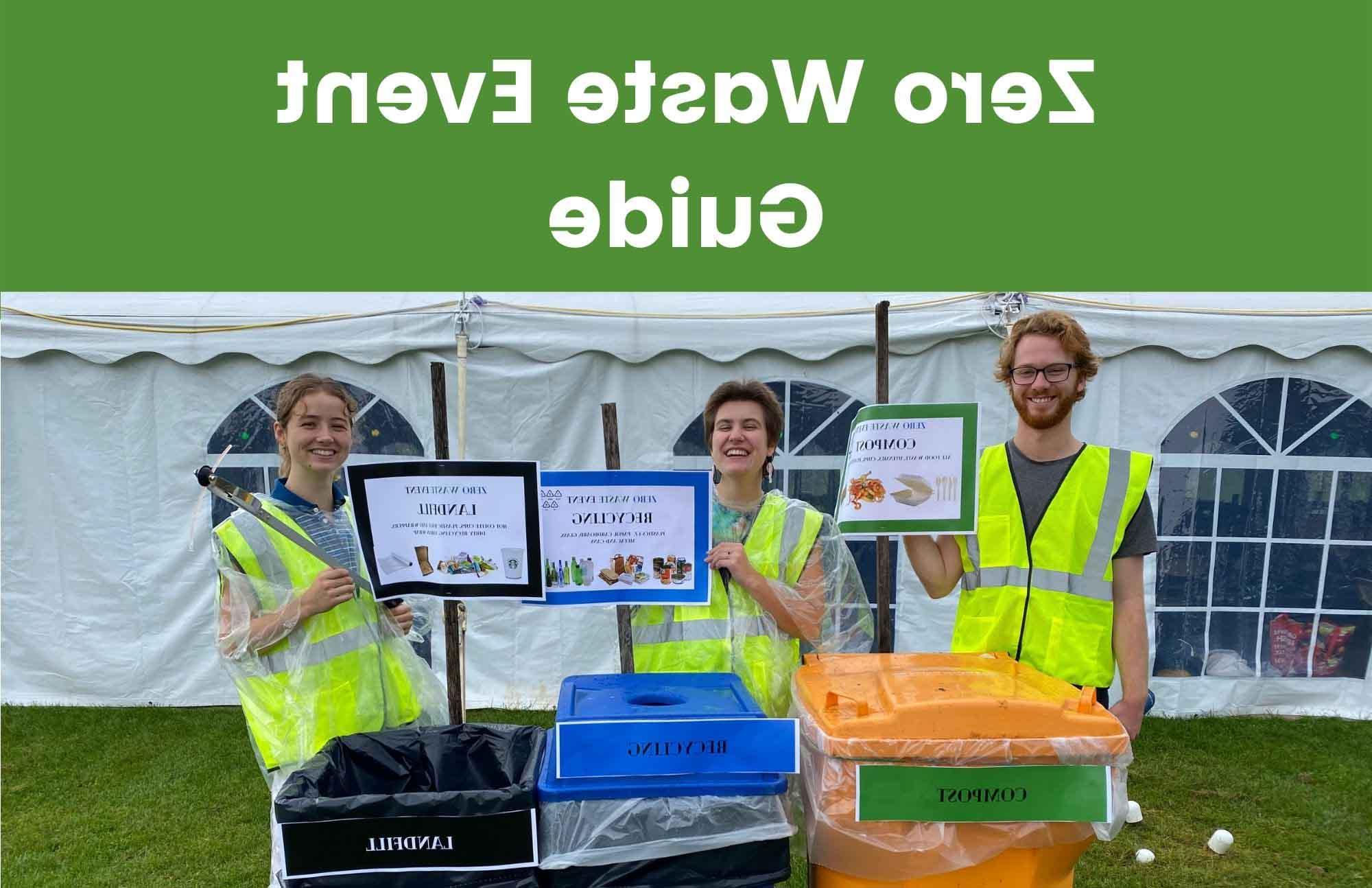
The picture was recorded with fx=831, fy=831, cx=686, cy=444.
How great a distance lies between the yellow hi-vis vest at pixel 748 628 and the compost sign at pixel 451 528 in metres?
0.40

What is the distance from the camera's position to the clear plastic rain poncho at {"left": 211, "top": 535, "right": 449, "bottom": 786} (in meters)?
1.96

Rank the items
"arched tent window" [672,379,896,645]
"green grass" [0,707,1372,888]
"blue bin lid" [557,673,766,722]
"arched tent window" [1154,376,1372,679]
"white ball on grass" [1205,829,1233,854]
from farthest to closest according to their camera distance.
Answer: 1. "arched tent window" [672,379,896,645]
2. "arched tent window" [1154,376,1372,679]
3. "white ball on grass" [1205,829,1233,854]
4. "green grass" [0,707,1372,888]
5. "blue bin lid" [557,673,766,722]

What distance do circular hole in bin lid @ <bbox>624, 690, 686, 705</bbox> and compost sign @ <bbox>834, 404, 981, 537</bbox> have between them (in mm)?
568

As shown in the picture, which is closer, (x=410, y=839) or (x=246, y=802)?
(x=410, y=839)

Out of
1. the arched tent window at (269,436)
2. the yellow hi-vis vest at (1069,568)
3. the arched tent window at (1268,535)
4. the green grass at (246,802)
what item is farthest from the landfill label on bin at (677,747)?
the arched tent window at (1268,535)

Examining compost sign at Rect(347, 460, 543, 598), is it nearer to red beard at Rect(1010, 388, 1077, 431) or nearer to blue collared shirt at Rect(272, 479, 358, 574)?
blue collared shirt at Rect(272, 479, 358, 574)

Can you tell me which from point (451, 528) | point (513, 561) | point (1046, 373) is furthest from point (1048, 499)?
point (451, 528)

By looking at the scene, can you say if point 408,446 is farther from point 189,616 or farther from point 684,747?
point 684,747

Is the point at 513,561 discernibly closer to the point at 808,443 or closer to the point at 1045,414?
the point at 1045,414

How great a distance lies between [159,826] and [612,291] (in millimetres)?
3164

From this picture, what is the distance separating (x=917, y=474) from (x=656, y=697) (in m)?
0.78

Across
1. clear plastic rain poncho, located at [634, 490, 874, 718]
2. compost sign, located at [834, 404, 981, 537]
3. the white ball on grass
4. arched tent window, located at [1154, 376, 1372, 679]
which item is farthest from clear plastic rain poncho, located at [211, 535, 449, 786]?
arched tent window, located at [1154, 376, 1372, 679]

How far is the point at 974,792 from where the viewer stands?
1.52 meters

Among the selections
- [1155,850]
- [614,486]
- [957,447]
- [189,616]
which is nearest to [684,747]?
[614,486]
